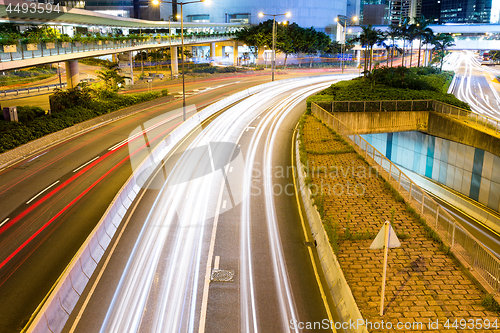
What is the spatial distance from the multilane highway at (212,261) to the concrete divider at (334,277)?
1.19 feet

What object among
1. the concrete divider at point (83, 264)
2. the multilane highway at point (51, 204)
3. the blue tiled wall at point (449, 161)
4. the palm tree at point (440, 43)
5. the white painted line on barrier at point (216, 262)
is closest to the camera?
the concrete divider at point (83, 264)

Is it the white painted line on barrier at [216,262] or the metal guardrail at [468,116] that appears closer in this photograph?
the white painted line on barrier at [216,262]

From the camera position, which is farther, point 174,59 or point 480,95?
point 174,59

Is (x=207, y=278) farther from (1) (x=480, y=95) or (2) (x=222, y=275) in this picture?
(1) (x=480, y=95)

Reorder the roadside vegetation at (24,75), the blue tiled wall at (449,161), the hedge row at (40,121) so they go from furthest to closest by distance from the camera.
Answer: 1. the roadside vegetation at (24,75)
2. the blue tiled wall at (449,161)
3. the hedge row at (40,121)

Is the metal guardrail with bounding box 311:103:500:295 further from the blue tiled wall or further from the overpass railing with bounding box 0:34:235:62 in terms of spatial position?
the overpass railing with bounding box 0:34:235:62

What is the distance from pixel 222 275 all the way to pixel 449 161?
25.9 m

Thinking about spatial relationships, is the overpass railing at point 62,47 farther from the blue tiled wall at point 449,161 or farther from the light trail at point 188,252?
the blue tiled wall at point 449,161

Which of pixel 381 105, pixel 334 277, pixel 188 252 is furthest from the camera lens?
pixel 381 105

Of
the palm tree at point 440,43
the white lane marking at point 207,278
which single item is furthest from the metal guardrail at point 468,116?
the palm tree at point 440,43

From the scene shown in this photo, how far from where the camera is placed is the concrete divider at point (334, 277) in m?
11.1

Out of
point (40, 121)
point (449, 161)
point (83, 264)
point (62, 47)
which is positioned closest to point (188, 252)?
point (83, 264)

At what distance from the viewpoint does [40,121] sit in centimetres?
3014

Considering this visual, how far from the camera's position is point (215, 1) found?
427 ft
